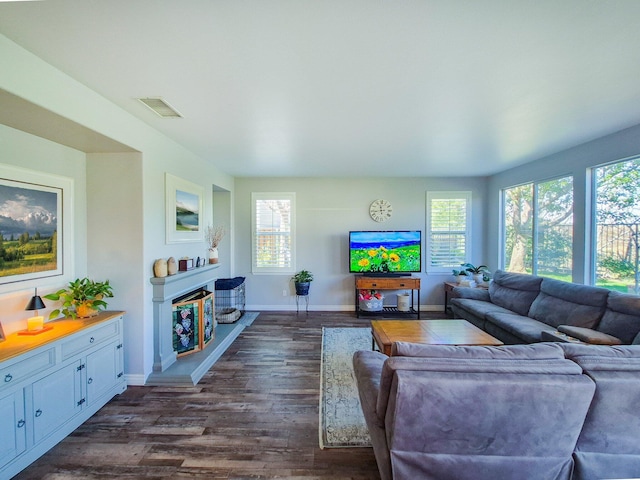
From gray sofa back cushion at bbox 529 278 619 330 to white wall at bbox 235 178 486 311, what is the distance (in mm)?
1994

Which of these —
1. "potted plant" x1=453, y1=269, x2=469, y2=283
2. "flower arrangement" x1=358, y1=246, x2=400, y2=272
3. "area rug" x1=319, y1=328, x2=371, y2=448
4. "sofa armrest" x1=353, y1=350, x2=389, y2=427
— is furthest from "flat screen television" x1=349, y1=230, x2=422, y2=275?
"sofa armrest" x1=353, y1=350, x2=389, y2=427

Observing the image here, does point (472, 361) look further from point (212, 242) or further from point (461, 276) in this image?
point (461, 276)

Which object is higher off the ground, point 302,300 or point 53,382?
point 53,382

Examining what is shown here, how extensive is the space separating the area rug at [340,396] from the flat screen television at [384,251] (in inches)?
57.0

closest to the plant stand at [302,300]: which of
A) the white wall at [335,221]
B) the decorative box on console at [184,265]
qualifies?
the white wall at [335,221]

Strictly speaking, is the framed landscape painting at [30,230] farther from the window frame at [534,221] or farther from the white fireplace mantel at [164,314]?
the window frame at [534,221]

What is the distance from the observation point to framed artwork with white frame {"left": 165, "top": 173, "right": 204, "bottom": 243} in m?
3.07

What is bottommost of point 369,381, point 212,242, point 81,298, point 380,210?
point 369,381

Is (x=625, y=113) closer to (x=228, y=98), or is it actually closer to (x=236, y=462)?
(x=228, y=98)

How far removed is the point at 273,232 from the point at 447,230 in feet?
11.3

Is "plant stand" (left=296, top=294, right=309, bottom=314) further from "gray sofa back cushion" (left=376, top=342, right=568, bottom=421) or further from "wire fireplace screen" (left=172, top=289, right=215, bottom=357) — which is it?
"gray sofa back cushion" (left=376, top=342, right=568, bottom=421)

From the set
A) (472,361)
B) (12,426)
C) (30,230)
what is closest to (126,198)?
(30,230)

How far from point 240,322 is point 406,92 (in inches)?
165

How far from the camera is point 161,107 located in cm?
233
